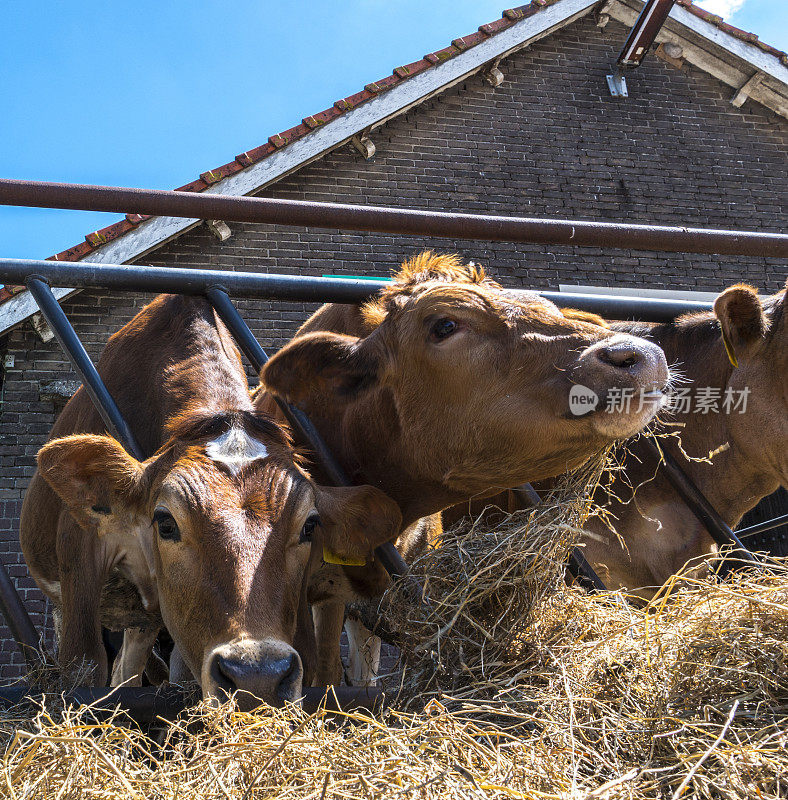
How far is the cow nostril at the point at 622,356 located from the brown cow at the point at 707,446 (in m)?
1.69

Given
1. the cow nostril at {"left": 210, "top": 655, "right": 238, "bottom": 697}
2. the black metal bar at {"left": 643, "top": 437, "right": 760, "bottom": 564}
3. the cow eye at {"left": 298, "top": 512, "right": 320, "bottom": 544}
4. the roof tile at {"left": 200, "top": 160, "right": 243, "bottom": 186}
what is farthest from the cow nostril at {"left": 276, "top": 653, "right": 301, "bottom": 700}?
the roof tile at {"left": 200, "top": 160, "right": 243, "bottom": 186}

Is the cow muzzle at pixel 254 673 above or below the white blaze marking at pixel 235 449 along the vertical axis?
below

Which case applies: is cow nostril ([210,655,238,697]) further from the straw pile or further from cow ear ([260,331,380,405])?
cow ear ([260,331,380,405])

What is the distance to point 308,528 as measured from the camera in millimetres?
2611

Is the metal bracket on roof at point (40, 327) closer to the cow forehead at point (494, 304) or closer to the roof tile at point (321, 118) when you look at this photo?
the roof tile at point (321, 118)

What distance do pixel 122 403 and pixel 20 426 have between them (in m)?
5.09

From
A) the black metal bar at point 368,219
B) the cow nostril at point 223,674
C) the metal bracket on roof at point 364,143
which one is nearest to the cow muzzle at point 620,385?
the black metal bar at point 368,219

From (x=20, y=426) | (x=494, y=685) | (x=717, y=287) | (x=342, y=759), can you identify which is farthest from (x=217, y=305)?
(x=717, y=287)

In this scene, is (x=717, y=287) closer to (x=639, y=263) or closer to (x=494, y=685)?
(x=639, y=263)

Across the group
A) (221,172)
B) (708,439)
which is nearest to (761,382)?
(708,439)

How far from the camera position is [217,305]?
323 centimetres

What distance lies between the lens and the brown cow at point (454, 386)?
8.07 feet

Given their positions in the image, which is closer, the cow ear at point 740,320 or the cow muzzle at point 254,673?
the cow muzzle at point 254,673

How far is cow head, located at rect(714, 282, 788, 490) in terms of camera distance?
12.6 ft
